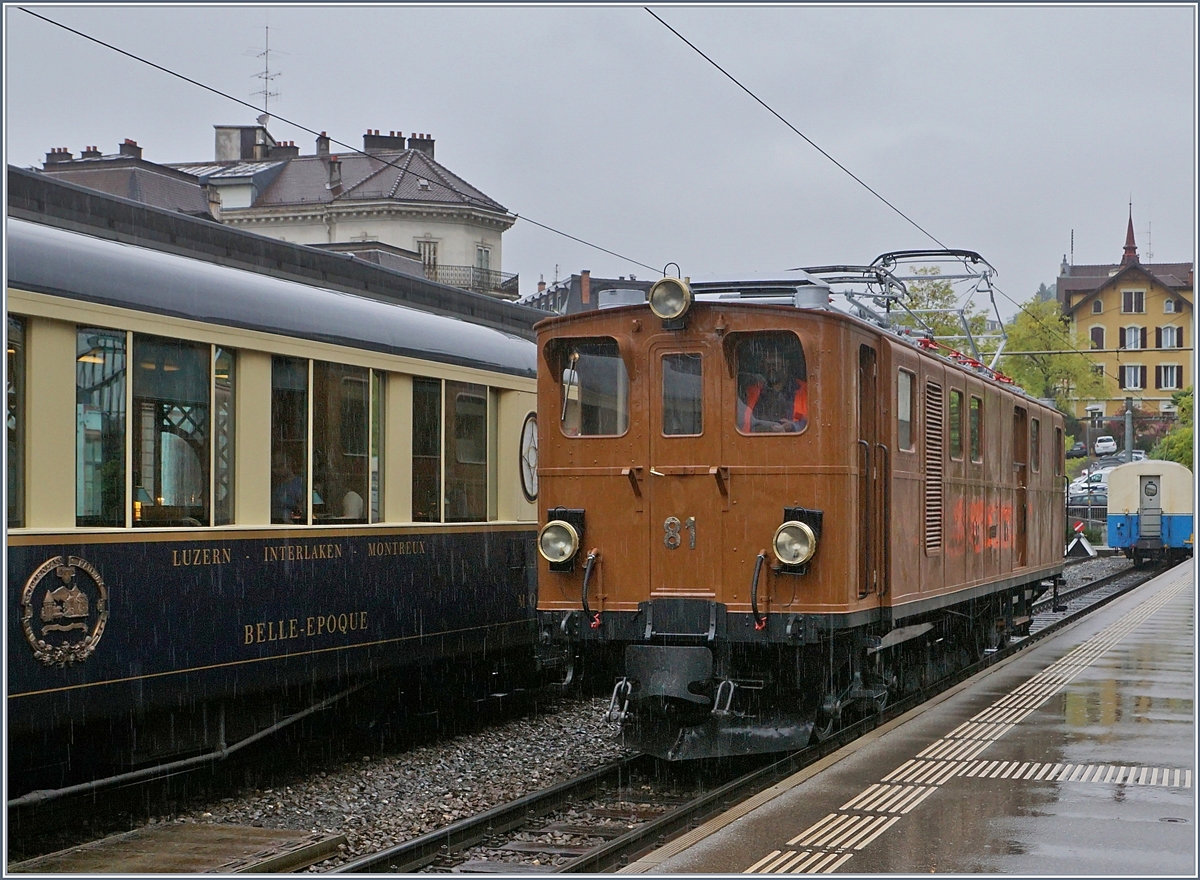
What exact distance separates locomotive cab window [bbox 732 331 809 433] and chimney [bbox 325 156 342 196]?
45.4m

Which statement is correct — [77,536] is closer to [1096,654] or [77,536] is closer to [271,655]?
[271,655]

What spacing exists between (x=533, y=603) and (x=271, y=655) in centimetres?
378

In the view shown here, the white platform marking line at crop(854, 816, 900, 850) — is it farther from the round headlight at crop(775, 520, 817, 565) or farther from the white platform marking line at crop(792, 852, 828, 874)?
the round headlight at crop(775, 520, 817, 565)

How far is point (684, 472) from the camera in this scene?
935cm

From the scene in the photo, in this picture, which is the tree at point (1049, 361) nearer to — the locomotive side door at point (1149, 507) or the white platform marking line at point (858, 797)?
the locomotive side door at point (1149, 507)

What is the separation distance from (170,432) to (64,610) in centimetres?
137

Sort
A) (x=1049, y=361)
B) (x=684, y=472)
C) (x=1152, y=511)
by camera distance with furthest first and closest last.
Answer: (x=1049, y=361) < (x=1152, y=511) < (x=684, y=472)

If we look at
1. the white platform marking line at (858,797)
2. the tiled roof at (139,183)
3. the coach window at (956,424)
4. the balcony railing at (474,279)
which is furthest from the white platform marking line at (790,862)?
the balcony railing at (474,279)

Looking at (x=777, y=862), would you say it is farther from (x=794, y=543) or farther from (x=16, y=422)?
(x=16, y=422)

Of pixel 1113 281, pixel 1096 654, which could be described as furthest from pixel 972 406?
pixel 1113 281

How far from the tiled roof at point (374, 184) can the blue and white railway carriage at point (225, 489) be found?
134ft

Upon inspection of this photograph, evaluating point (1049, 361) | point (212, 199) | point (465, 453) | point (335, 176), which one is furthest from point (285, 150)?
point (465, 453)

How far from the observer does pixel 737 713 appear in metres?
9.28

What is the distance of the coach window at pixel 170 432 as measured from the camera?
808 centimetres
